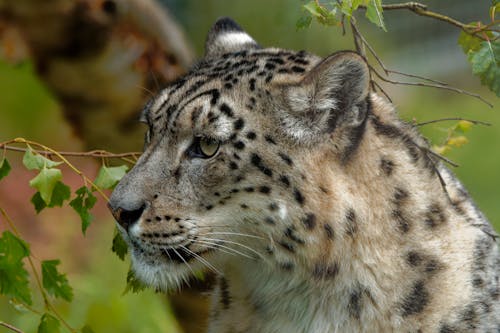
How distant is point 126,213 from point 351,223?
1107mm

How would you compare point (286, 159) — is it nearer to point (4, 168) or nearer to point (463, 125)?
point (463, 125)

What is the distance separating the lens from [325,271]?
16.0 feet

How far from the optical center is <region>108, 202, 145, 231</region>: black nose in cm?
464

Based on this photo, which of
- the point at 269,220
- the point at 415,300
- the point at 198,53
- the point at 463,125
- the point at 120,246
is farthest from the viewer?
the point at 198,53

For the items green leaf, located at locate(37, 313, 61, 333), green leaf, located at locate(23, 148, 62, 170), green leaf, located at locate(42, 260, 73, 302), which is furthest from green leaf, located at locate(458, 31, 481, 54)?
green leaf, located at locate(37, 313, 61, 333)

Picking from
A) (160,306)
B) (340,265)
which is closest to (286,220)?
(340,265)

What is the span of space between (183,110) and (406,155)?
1221mm

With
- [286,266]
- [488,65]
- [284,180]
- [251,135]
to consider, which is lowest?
[286,266]

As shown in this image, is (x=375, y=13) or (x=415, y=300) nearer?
(x=375, y=13)

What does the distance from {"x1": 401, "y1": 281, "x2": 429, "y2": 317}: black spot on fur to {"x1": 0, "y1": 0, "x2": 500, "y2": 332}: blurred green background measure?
10.9ft

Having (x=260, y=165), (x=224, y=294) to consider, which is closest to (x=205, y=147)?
(x=260, y=165)

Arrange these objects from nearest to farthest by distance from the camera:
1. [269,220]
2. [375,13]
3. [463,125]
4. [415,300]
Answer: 1. [375,13]
2. [269,220]
3. [415,300]
4. [463,125]

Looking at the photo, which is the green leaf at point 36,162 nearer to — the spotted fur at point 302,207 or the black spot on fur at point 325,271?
the spotted fur at point 302,207

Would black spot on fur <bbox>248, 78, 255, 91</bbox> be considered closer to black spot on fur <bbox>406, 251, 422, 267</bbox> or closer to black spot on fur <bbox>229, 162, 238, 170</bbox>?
black spot on fur <bbox>229, 162, 238, 170</bbox>
